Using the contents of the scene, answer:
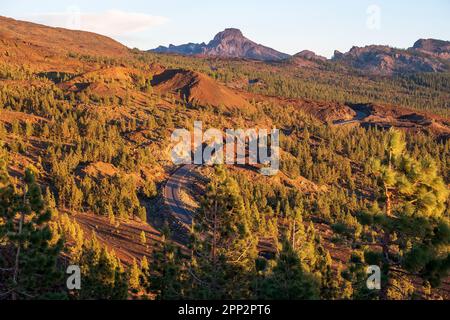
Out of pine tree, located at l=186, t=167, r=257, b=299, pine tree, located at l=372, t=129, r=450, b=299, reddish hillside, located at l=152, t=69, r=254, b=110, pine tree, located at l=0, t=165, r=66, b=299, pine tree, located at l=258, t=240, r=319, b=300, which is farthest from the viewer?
reddish hillside, located at l=152, t=69, r=254, b=110

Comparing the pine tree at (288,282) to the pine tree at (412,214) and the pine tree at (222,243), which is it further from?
the pine tree at (222,243)

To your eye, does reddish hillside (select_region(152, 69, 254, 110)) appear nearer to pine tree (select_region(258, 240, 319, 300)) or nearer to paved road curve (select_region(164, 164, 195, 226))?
paved road curve (select_region(164, 164, 195, 226))

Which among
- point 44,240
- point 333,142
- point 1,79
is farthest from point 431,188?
point 1,79

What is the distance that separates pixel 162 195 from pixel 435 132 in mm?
137274

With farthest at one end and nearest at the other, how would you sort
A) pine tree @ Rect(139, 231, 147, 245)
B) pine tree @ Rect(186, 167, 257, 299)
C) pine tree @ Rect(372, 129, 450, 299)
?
pine tree @ Rect(139, 231, 147, 245) → pine tree @ Rect(186, 167, 257, 299) → pine tree @ Rect(372, 129, 450, 299)

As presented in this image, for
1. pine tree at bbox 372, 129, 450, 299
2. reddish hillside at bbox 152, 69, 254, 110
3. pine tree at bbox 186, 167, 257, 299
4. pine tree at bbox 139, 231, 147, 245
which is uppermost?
reddish hillside at bbox 152, 69, 254, 110

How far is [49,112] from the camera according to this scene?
11325 cm

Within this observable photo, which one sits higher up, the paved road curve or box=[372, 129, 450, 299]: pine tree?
box=[372, 129, 450, 299]: pine tree

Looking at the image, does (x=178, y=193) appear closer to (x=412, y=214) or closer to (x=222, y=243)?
(x=222, y=243)

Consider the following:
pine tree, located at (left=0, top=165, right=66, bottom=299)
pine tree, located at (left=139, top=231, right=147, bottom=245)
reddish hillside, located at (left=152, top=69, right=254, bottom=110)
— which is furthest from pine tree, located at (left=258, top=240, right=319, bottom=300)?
reddish hillside, located at (left=152, top=69, right=254, bottom=110)

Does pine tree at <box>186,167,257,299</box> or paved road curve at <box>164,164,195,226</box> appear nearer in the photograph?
pine tree at <box>186,167,257,299</box>

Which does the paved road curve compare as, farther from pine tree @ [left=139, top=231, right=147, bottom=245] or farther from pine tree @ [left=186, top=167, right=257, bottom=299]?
pine tree @ [left=186, top=167, right=257, bottom=299]

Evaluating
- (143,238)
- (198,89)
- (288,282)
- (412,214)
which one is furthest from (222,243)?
(198,89)

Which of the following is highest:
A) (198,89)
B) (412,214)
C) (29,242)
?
(198,89)
